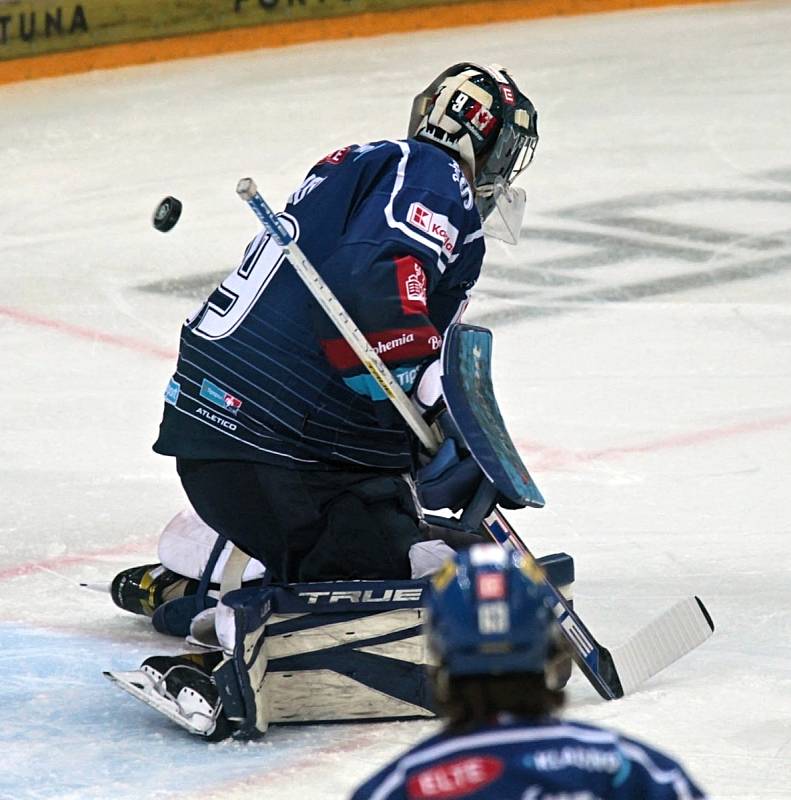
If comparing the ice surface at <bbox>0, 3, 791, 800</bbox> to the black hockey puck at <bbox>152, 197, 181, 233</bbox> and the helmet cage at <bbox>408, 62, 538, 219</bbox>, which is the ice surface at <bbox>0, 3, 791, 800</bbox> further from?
the helmet cage at <bbox>408, 62, 538, 219</bbox>

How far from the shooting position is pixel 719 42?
10.1 metres

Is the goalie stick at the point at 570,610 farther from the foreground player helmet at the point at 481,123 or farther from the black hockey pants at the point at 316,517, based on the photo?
the foreground player helmet at the point at 481,123

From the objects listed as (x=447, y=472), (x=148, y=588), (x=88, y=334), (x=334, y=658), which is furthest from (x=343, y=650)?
(x=88, y=334)

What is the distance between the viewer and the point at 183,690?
3.18 metres

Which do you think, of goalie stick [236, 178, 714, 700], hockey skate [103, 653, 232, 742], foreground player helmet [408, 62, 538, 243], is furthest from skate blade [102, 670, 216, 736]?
foreground player helmet [408, 62, 538, 243]

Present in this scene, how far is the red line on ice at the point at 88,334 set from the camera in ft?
19.0

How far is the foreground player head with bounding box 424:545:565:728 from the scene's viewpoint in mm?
1551

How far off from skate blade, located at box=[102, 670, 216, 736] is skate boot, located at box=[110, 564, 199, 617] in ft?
1.88

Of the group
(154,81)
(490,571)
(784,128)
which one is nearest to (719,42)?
(784,128)

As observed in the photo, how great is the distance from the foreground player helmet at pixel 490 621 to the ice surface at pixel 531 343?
1437mm

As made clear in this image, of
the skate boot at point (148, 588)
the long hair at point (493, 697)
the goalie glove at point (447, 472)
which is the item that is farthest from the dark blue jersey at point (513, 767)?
the skate boot at point (148, 588)

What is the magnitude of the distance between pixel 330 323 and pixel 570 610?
0.64 meters

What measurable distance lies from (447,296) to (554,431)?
5.42 ft

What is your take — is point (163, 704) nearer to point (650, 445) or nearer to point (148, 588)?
point (148, 588)
